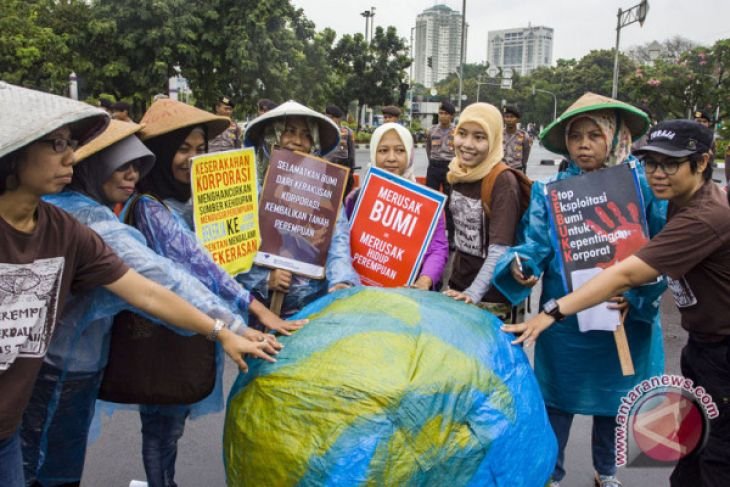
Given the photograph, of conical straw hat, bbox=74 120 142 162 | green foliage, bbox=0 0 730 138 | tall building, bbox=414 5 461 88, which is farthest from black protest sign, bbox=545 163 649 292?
tall building, bbox=414 5 461 88

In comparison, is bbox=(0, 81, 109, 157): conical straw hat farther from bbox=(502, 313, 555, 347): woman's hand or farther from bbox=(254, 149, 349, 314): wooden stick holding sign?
bbox=(502, 313, 555, 347): woman's hand

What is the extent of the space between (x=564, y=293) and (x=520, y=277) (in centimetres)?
28

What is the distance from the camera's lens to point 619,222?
287 cm

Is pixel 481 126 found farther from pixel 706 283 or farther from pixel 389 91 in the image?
pixel 389 91

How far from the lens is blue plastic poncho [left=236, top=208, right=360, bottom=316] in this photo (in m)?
3.09

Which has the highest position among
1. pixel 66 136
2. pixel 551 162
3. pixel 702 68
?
pixel 702 68

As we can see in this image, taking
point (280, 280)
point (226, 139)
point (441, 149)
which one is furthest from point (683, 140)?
point (441, 149)

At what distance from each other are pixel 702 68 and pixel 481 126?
2712cm

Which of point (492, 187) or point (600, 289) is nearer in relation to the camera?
point (600, 289)

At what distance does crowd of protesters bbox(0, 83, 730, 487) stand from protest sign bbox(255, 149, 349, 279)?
7 centimetres

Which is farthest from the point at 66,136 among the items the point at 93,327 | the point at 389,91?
the point at 389,91

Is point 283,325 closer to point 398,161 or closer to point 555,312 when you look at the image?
point 555,312

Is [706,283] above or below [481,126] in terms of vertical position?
below

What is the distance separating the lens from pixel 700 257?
7.87 ft
